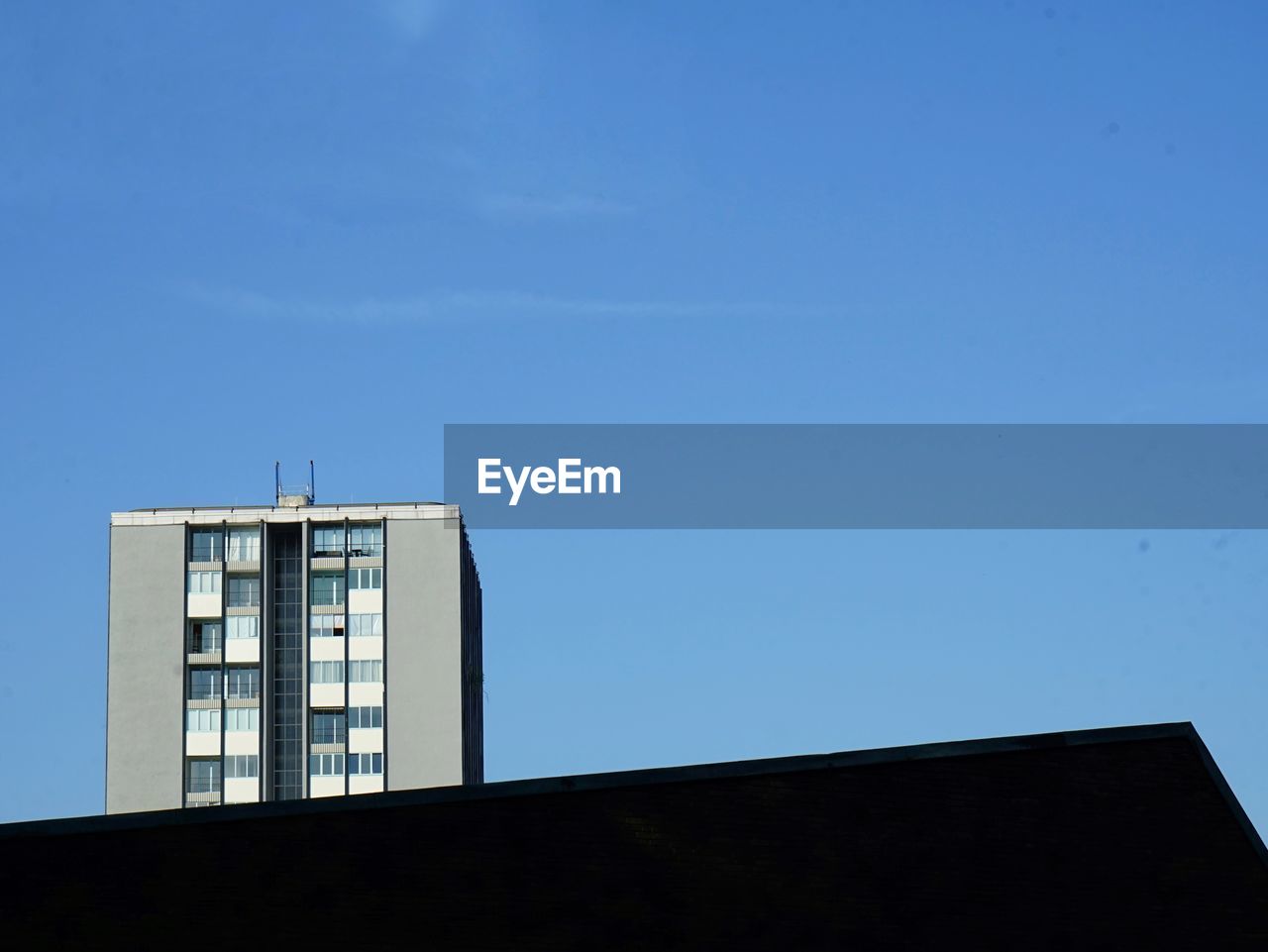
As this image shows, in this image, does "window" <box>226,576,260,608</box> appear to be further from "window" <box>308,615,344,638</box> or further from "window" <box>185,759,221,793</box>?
"window" <box>185,759,221,793</box>

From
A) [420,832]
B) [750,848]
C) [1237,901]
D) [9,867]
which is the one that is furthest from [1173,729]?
[9,867]

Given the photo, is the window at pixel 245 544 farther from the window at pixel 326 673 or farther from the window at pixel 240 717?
the window at pixel 240 717

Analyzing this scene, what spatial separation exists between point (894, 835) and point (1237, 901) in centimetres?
525

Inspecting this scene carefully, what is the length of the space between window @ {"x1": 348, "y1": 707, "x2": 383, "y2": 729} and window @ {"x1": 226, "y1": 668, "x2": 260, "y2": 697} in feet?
12.8

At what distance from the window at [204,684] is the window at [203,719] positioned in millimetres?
521

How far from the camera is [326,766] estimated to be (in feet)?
233

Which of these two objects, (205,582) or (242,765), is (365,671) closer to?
(242,765)

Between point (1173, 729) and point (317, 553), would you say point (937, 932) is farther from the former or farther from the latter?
point (317, 553)

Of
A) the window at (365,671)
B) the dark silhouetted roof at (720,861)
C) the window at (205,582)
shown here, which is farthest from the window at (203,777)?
the dark silhouetted roof at (720,861)

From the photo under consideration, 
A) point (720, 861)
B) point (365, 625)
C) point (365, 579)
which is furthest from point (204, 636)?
point (720, 861)

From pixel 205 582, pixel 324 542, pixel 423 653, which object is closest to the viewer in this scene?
pixel 423 653

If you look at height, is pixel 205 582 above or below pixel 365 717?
above

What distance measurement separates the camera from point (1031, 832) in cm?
2505

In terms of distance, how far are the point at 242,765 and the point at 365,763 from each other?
497cm
